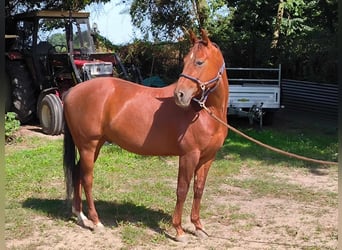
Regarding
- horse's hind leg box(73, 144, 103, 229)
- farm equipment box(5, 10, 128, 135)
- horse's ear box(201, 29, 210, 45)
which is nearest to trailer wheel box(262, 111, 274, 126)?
farm equipment box(5, 10, 128, 135)

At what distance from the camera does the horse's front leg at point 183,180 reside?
11.7ft

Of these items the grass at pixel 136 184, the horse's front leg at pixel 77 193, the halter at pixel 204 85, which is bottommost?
the grass at pixel 136 184

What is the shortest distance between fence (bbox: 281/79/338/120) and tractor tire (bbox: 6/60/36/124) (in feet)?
20.1

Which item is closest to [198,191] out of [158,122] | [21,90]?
[158,122]

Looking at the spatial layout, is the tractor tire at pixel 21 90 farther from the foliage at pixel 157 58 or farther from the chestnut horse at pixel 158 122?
the chestnut horse at pixel 158 122

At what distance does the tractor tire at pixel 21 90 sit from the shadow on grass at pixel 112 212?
4990mm

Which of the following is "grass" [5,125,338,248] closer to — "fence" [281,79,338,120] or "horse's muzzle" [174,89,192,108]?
"horse's muzzle" [174,89,192,108]

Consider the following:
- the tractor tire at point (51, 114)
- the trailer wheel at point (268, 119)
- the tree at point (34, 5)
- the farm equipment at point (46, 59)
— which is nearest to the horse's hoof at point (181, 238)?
the tractor tire at point (51, 114)

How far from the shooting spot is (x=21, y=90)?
930 cm

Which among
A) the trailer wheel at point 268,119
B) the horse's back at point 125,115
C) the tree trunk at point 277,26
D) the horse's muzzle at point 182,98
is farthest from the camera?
the tree trunk at point 277,26

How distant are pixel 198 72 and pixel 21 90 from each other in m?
6.83

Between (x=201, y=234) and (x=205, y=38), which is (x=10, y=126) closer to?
(x=201, y=234)

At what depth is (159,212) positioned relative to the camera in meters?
4.41

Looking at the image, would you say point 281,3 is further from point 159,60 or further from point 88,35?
point 88,35
